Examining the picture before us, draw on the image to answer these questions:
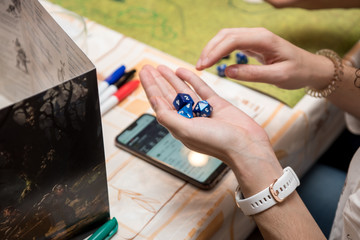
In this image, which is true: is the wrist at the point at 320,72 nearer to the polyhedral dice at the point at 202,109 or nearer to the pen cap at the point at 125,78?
the polyhedral dice at the point at 202,109

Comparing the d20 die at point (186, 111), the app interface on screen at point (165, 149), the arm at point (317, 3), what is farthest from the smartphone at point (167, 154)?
the arm at point (317, 3)

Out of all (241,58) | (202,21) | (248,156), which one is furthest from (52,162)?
(202,21)

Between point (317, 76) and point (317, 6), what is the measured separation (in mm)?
289

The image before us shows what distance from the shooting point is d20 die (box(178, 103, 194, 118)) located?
65 cm

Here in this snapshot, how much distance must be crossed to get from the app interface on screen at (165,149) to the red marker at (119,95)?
76 mm

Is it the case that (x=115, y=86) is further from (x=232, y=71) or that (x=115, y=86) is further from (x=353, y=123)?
(x=353, y=123)

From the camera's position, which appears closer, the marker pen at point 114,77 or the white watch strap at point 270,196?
the white watch strap at point 270,196

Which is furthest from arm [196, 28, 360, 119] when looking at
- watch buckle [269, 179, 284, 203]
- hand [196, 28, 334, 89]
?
watch buckle [269, 179, 284, 203]

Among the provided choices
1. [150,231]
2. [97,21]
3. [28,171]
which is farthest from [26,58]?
[97,21]

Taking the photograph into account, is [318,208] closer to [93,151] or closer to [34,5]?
[93,151]

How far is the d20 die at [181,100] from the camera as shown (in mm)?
665

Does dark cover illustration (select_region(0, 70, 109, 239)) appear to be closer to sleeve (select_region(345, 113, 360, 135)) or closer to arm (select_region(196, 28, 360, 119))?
arm (select_region(196, 28, 360, 119))

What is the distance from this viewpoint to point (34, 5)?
53 cm

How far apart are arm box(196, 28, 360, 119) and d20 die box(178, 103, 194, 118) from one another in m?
0.10
